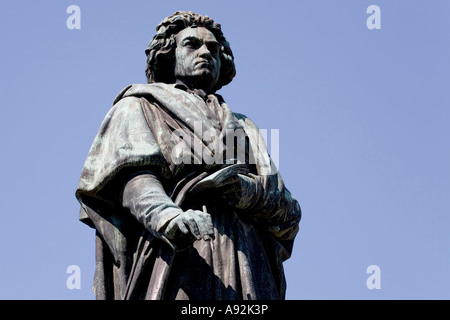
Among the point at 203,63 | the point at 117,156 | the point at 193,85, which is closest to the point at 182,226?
the point at 117,156

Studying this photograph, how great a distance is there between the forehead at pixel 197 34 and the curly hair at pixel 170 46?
2.6 inches

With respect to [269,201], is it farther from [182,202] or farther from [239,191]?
[182,202]

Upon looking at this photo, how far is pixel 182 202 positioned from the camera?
14.8m

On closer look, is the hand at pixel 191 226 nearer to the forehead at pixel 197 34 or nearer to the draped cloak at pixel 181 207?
the draped cloak at pixel 181 207

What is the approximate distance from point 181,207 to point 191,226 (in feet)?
2.88

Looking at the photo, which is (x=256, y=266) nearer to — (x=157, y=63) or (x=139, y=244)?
(x=139, y=244)

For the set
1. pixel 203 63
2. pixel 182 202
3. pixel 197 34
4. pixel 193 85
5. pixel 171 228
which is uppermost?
pixel 197 34

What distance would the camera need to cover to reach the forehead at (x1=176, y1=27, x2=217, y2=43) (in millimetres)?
16406

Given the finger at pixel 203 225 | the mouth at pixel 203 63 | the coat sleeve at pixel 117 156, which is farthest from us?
the mouth at pixel 203 63

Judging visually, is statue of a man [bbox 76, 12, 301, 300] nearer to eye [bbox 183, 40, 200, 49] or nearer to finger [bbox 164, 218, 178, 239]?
finger [bbox 164, 218, 178, 239]

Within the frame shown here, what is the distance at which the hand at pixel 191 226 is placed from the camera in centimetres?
1393

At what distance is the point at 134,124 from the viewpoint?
15336mm

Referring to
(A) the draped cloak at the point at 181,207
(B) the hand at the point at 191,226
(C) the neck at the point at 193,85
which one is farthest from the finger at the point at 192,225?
(C) the neck at the point at 193,85
